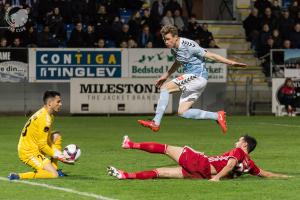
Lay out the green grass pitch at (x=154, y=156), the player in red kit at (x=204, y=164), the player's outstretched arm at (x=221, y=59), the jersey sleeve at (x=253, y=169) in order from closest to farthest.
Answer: the green grass pitch at (x=154, y=156) < the player in red kit at (x=204, y=164) < the jersey sleeve at (x=253, y=169) < the player's outstretched arm at (x=221, y=59)

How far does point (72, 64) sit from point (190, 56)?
16.1m

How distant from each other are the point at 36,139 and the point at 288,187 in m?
3.65

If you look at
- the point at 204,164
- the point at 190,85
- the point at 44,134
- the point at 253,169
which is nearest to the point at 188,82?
the point at 190,85

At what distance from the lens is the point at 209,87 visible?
33469 mm

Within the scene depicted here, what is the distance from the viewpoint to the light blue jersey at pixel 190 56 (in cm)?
1664

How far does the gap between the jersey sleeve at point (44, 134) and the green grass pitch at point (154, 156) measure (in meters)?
0.46

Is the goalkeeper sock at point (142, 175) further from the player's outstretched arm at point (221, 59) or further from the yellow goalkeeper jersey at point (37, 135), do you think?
the player's outstretched arm at point (221, 59)

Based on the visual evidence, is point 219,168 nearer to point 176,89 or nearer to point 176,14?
point 176,89

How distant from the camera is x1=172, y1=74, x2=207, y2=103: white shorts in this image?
1708 centimetres

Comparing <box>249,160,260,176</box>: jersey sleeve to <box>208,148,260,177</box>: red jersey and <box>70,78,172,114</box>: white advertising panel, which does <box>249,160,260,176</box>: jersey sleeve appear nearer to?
<box>208,148,260,177</box>: red jersey

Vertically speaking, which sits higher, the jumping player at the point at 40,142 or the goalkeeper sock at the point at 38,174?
the jumping player at the point at 40,142

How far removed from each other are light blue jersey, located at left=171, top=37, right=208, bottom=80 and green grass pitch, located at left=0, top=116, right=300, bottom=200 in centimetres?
175

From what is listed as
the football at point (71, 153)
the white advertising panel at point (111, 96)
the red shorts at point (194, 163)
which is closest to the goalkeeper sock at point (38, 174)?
the football at point (71, 153)

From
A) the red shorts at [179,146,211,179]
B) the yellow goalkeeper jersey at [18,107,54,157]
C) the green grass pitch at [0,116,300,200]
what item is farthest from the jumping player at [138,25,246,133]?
the yellow goalkeeper jersey at [18,107,54,157]
